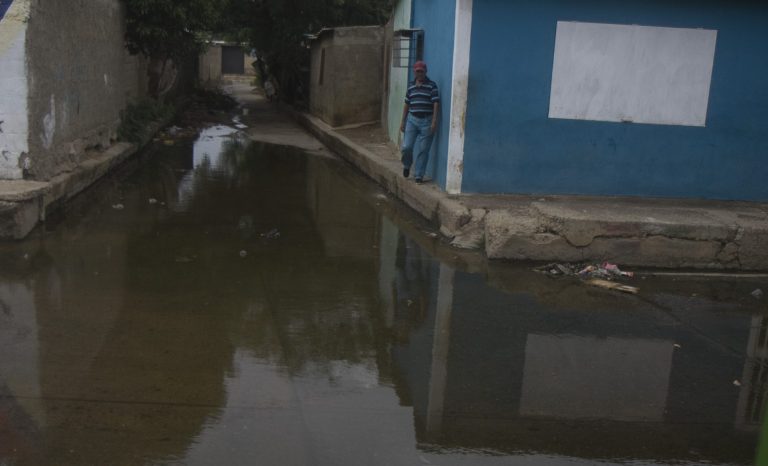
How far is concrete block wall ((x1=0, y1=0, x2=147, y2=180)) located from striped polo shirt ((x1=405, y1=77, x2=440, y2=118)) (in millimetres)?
4446

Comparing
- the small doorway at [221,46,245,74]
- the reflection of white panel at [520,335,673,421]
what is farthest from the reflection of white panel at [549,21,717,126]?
the small doorway at [221,46,245,74]

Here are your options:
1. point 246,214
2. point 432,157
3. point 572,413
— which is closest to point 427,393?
point 572,413

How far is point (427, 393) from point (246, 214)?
5.22 metres

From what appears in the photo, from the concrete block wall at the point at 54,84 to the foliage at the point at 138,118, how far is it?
1.92 feet

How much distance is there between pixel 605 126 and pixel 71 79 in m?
7.00

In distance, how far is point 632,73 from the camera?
9078 mm

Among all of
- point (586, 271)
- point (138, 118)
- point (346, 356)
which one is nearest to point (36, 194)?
point (346, 356)

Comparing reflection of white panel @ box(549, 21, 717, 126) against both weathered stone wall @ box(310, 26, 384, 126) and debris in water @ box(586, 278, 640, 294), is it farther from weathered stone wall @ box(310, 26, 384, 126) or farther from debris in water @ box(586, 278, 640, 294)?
weathered stone wall @ box(310, 26, 384, 126)

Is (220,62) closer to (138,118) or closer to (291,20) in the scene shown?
(291,20)

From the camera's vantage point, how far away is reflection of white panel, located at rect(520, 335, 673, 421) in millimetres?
4375

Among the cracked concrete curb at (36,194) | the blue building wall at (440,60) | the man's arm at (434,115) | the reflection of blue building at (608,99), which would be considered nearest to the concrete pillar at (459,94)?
the reflection of blue building at (608,99)

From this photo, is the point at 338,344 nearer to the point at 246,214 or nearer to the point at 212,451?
the point at 212,451

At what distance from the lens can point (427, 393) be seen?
14.8 ft

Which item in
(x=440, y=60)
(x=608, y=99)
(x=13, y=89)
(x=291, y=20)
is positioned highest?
(x=291, y=20)
